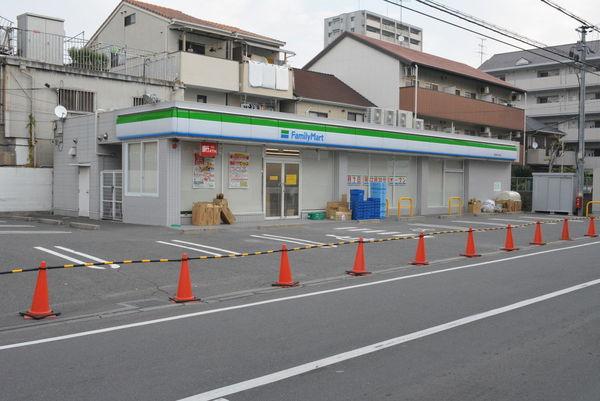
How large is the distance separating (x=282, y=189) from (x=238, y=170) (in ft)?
7.69

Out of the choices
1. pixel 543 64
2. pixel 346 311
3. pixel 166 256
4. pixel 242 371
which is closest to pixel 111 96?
pixel 166 256

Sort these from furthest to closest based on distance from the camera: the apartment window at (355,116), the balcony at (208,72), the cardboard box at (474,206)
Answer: the apartment window at (355,116)
the cardboard box at (474,206)
the balcony at (208,72)

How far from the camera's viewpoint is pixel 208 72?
2881 cm

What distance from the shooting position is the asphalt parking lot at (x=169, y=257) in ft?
33.6

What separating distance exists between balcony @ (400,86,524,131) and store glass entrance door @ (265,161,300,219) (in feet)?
55.5

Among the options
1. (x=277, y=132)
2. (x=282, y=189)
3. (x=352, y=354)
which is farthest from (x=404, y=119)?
(x=352, y=354)

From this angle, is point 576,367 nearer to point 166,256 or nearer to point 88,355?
point 88,355

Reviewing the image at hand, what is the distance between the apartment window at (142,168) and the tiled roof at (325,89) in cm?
1431

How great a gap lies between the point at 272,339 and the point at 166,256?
7413 mm

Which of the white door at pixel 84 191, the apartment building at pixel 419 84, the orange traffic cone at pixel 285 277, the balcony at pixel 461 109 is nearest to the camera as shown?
the orange traffic cone at pixel 285 277

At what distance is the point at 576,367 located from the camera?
6.11 meters

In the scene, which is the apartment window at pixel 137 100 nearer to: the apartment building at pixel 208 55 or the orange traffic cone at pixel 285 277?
the apartment building at pixel 208 55

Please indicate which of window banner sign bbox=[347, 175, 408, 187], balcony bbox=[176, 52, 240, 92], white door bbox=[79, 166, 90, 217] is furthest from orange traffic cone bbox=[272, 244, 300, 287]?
balcony bbox=[176, 52, 240, 92]

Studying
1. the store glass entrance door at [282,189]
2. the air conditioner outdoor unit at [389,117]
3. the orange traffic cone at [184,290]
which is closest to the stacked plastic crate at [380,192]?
the air conditioner outdoor unit at [389,117]
